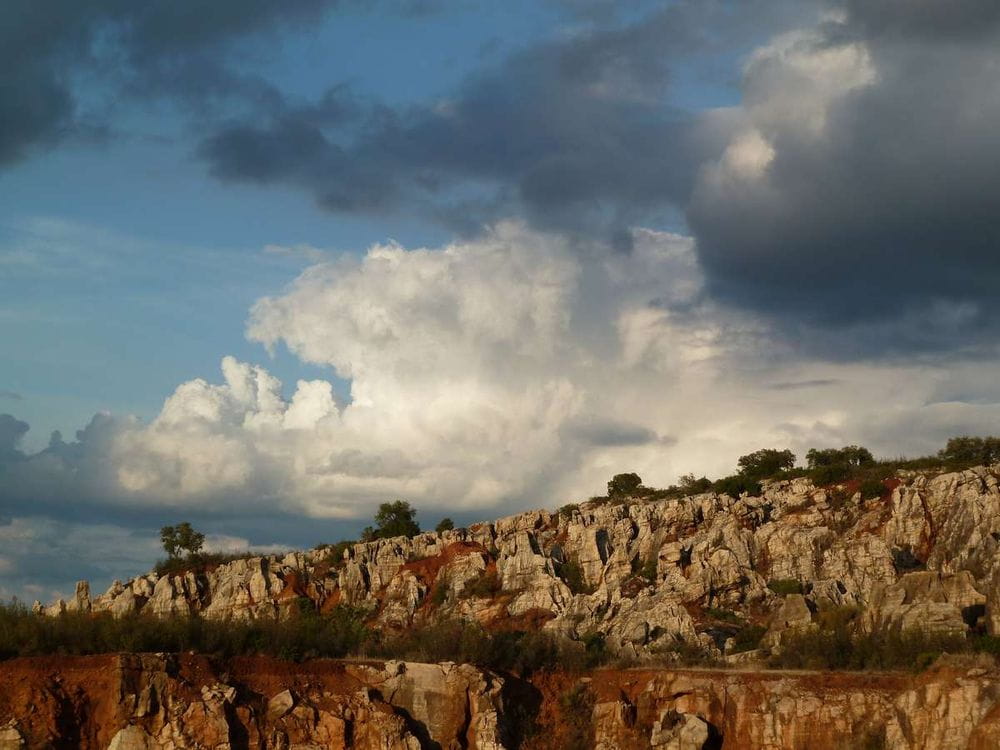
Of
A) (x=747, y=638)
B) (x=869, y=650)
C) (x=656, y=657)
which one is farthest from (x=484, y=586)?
(x=869, y=650)

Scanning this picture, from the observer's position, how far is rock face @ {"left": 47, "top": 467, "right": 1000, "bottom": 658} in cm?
6125

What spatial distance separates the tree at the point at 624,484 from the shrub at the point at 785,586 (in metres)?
33.6

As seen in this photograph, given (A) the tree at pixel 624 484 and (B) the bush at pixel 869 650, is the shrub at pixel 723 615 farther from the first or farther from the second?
(A) the tree at pixel 624 484

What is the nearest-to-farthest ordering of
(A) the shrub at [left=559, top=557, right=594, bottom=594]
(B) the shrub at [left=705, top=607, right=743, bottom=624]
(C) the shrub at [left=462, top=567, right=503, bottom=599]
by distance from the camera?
(B) the shrub at [left=705, top=607, right=743, bottom=624]
(A) the shrub at [left=559, top=557, right=594, bottom=594]
(C) the shrub at [left=462, top=567, right=503, bottom=599]

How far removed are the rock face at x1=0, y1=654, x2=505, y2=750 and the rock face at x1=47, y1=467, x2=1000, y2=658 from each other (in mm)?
10576

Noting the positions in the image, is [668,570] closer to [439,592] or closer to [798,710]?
[439,592]

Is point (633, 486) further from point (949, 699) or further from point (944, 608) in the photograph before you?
point (949, 699)

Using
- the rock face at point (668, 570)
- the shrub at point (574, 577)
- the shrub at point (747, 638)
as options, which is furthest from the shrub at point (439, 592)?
the shrub at point (747, 638)

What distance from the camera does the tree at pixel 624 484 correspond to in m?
104

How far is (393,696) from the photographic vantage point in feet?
152

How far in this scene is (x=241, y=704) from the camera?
44.2m

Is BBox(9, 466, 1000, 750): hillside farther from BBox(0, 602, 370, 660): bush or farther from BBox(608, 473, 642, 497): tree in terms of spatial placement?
BBox(608, 473, 642, 497): tree

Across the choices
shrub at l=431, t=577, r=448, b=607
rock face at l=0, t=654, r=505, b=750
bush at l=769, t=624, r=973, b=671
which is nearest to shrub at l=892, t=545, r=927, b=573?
bush at l=769, t=624, r=973, b=671

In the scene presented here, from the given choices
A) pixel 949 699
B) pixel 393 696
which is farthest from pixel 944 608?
pixel 393 696
